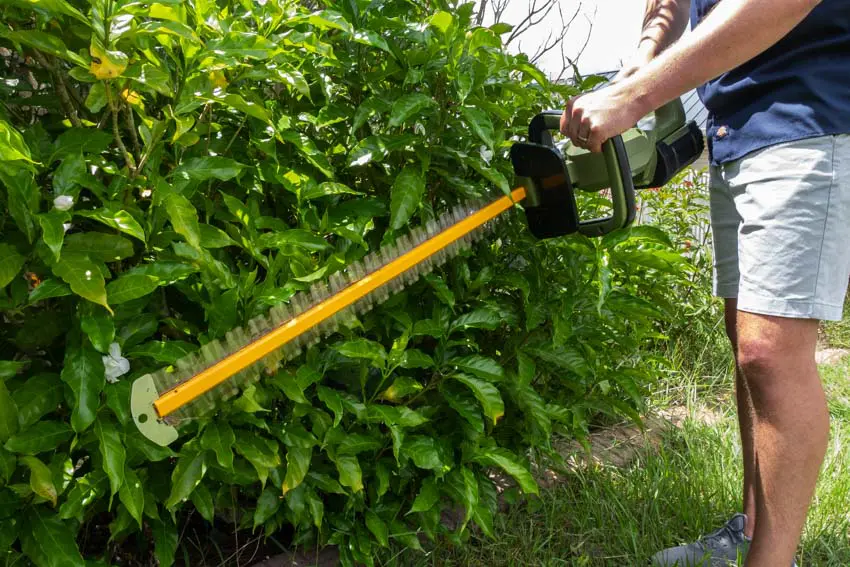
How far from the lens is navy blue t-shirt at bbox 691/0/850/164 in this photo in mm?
1667

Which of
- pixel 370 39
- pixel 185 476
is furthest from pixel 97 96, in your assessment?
pixel 185 476

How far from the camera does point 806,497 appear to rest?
5.75 feet

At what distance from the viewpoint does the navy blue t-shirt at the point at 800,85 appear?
5.47 ft

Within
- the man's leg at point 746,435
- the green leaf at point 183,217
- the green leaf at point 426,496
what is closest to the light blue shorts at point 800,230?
the man's leg at point 746,435

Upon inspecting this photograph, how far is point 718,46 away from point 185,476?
60.8 inches

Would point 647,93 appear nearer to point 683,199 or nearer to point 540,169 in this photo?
point 540,169

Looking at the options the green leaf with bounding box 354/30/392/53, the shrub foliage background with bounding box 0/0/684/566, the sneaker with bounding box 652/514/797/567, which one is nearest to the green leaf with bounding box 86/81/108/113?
the shrub foliage background with bounding box 0/0/684/566

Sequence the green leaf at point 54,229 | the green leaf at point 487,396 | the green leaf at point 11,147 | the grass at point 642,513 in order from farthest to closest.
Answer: the grass at point 642,513 → the green leaf at point 487,396 → the green leaf at point 54,229 → the green leaf at point 11,147

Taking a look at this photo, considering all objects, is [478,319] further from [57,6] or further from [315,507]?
[57,6]

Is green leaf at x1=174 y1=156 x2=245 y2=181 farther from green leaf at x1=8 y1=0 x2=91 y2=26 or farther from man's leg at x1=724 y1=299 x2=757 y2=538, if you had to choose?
man's leg at x1=724 y1=299 x2=757 y2=538

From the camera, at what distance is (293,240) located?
166cm

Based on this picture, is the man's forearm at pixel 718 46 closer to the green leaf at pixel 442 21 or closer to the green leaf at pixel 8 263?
the green leaf at pixel 442 21

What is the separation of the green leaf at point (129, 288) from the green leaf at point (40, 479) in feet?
1.17

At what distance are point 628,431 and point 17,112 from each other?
2.64 meters
